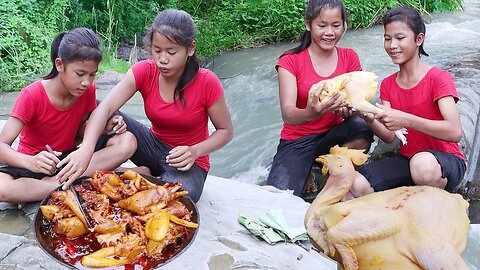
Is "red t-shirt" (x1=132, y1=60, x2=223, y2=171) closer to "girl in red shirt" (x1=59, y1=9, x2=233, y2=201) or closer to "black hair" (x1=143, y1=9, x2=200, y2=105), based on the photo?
"girl in red shirt" (x1=59, y1=9, x2=233, y2=201)

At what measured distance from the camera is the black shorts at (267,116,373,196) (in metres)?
3.59

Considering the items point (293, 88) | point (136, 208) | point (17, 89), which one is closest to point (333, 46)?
point (293, 88)

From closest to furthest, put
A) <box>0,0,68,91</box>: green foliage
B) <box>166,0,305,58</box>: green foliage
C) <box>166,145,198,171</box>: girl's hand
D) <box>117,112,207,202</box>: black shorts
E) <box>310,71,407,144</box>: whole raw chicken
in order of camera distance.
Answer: <box>166,145,198,171</box>: girl's hand → <box>310,71,407,144</box>: whole raw chicken → <box>117,112,207,202</box>: black shorts → <box>0,0,68,91</box>: green foliage → <box>166,0,305,58</box>: green foliage

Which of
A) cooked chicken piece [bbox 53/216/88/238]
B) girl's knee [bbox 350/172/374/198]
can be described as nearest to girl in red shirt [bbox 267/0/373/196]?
girl's knee [bbox 350/172/374/198]

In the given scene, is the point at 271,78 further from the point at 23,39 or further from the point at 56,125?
the point at 56,125

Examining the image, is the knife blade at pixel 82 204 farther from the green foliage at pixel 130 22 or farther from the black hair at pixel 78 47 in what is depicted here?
the green foliage at pixel 130 22

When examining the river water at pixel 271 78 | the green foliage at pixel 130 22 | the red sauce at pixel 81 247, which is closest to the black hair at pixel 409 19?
the river water at pixel 271 78

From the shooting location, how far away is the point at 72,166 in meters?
2.47

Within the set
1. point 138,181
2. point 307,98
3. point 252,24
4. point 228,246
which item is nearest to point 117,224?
point 138,181

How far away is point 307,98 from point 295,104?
93mm

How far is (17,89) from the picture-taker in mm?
6277

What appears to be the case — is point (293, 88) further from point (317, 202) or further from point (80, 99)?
point (317, 202)

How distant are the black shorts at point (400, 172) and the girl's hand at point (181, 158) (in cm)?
119

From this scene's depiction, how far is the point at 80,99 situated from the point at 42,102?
0.23 metres
